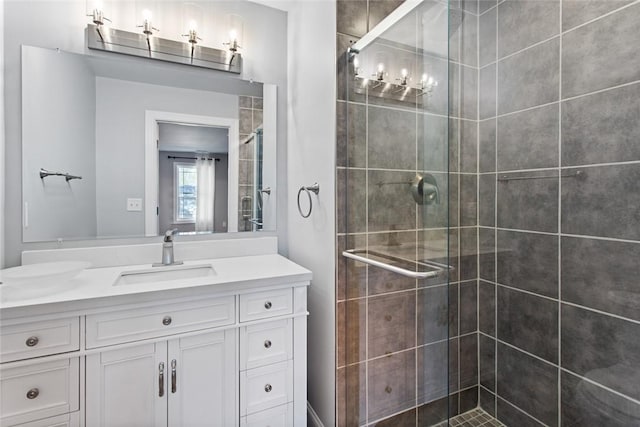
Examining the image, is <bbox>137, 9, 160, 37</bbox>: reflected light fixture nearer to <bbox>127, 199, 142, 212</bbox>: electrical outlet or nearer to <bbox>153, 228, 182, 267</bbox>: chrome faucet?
<bbox>127, 199, 142, 212</bbox>: electrical outlet

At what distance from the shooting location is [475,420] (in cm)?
179

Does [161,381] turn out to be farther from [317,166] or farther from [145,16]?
[145,16]

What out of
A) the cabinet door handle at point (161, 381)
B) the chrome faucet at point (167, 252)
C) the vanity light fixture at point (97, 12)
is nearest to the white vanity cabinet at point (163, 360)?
the cabinet door handle at point (161, 381)

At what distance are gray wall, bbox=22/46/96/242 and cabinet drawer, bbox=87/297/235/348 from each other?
0.66 metres

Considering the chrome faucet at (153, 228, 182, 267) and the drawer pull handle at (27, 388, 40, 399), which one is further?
the chrome faucet at (153, 228, 182, 267)

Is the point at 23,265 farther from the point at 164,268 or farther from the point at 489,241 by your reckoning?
the point at 489,241

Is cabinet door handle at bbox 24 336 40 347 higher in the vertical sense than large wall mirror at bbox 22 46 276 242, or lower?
lower

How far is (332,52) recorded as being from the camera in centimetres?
145

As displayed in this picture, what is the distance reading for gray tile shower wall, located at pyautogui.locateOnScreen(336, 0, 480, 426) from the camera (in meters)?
1.15

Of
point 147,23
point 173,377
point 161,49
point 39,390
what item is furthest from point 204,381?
point 147,23

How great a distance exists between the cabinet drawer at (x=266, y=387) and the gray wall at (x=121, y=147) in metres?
0.97

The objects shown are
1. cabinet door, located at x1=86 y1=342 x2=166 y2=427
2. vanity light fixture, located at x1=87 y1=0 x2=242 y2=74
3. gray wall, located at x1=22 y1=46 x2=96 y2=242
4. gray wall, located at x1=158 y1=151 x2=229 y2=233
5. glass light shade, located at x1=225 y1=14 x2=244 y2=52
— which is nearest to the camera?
cabinet door, located at x1=86 y1=342 x2=166 y2=427

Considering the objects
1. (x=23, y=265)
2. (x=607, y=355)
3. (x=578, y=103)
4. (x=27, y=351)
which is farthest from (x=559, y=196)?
(x=23, y=265)

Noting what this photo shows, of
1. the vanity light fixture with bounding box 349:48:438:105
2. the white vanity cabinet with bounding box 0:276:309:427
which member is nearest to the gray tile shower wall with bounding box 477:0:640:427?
the vanity light fixture with bounding box 349:48:438:105
